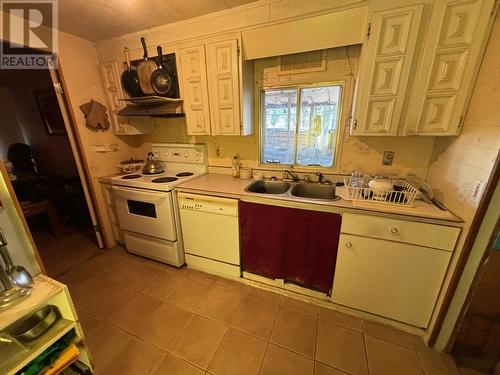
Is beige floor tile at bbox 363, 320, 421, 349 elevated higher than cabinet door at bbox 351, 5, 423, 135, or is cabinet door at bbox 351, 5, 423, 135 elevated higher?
cabinet door at bbox 351, 5, 423, 135

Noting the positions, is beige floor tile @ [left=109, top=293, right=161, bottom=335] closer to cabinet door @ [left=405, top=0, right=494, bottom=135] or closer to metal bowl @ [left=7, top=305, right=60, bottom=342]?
metal bowl @ [left=7, top=305, right=60, bottom=342]

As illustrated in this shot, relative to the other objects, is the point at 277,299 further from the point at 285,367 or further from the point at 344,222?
the point at 344,222

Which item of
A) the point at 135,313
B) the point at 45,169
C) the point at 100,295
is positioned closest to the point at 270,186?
the point at 135,313

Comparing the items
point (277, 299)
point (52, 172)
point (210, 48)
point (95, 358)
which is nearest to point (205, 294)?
point (277, 299)

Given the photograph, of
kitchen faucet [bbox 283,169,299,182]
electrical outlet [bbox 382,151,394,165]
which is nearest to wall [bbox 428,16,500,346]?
electrical outlet [bbox 382,151,394,165]

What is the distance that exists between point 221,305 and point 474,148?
2.14 meters

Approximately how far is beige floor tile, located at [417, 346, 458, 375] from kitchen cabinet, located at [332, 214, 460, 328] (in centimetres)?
16

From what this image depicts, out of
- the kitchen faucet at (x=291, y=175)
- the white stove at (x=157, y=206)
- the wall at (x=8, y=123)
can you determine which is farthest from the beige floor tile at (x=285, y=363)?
the wall at (x=8, y=123)

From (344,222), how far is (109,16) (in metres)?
2.68

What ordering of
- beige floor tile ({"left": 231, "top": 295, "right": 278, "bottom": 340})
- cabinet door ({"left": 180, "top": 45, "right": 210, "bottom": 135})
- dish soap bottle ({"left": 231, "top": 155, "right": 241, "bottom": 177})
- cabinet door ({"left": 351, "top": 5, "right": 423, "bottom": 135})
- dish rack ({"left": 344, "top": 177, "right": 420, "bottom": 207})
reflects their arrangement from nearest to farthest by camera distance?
cabinet door ({"left": 351, "top": 5, "right": 423, "bottom": 135}) → dish rack ({"left": 344, "top": 177, "right": 420, "bottom": 207}) → beige floor tile ({"left": 231, "top": 295, "right": 278, "bottom": 340}) → cabinet door ({"left": 180, "top": 45, "right": 210, "bottom": 135}) → dish soap bottle ({"left": 231, "top": 155, "right": 241, "bottom": 177})

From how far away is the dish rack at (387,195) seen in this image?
1439mm

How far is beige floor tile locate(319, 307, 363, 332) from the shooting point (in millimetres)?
1595

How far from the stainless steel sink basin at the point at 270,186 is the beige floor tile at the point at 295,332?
3.57 feet

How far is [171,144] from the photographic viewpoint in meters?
2.55
